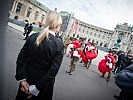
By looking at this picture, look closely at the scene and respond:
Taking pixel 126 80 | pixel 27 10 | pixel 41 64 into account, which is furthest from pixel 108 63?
pixel 27 10

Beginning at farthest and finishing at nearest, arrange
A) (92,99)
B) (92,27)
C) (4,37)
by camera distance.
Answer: (92,27), (92,99), (4,37)

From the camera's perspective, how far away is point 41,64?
85.7 inches

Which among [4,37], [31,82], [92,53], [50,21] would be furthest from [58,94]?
[92,53]

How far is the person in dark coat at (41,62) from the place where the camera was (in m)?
2.15

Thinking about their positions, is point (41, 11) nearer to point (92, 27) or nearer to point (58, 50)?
point (92, 27)

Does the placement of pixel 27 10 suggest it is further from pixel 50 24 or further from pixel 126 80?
pixel 126 80

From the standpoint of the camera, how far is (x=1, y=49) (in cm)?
180

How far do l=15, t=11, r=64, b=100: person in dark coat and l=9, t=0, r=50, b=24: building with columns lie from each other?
45.5 meters

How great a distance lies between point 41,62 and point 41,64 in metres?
0.03

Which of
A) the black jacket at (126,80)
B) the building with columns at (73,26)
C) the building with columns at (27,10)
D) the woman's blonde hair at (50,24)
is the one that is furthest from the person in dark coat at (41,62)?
the building with columns at (27,10)

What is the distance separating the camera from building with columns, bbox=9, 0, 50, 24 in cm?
4875

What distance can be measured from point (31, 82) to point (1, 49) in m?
0.58

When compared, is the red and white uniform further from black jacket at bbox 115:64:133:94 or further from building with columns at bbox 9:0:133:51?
building with columns at bbox 9:0:133:51

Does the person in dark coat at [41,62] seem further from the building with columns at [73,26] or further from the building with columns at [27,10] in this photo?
the building with columns at [27,10]
